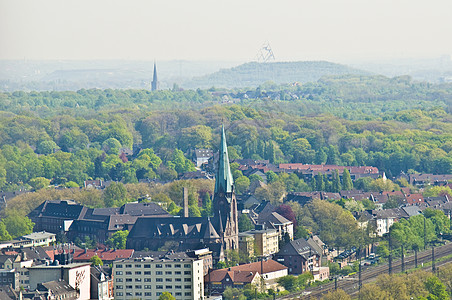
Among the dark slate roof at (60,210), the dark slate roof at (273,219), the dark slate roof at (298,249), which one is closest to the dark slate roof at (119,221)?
the dark slate roof at (60,210)

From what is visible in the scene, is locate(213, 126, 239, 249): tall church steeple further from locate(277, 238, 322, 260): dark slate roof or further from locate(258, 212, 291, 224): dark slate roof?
locate(258, 212, 291, 224): dark slate roof

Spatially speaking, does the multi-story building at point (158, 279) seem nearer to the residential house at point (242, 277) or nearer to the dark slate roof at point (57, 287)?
the residential house at point (242, 277)

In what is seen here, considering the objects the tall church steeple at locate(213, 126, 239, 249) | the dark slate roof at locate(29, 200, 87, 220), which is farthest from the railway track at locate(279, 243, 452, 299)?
the dark slate roof at locate(29, 200, 87, 220)

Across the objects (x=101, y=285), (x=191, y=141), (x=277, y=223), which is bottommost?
(x=191, y=141)

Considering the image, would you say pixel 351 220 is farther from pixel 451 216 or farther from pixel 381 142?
pixel 381 142

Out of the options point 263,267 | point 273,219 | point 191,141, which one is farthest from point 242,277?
point 191,141

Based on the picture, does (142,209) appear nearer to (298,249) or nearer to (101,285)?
Result: (298,249)
